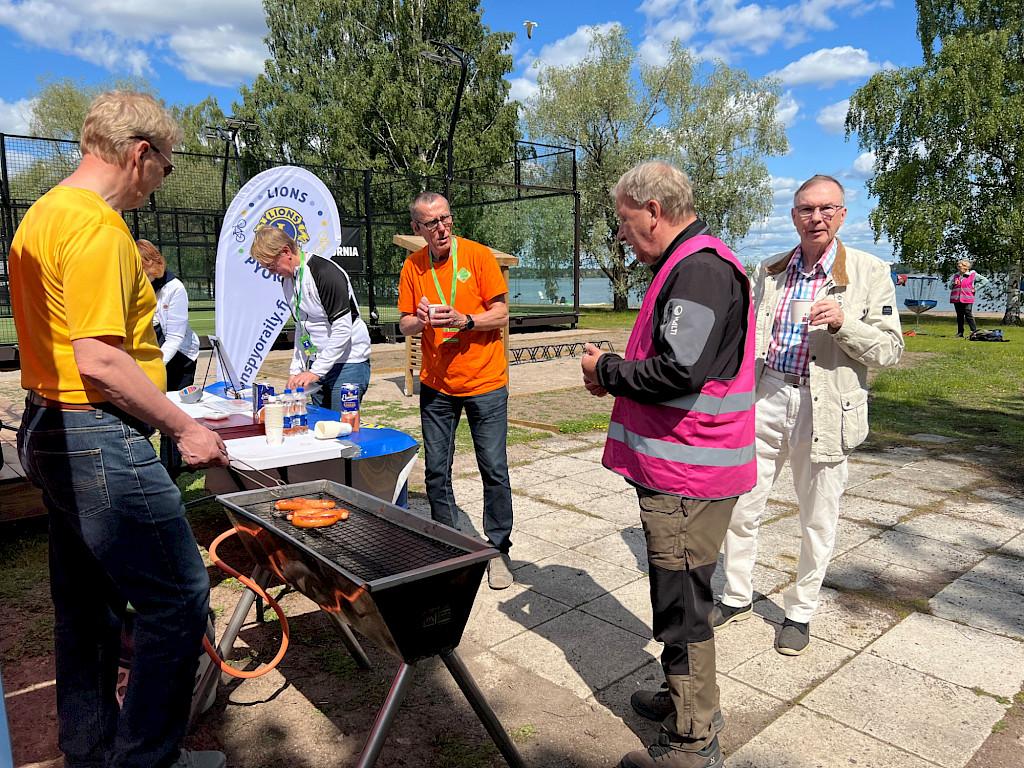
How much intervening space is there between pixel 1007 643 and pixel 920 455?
400 cm

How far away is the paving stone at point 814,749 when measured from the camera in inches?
99.8

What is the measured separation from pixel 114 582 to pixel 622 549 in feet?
9.96

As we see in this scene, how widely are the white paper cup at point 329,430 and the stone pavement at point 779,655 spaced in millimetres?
1107

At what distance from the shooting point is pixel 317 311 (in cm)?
423

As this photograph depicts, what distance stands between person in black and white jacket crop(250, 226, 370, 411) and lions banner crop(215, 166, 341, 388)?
1344 millimetres

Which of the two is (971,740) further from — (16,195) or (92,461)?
(16,195)

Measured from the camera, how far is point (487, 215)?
88.1 ft

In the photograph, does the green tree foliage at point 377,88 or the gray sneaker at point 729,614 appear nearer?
the gray sneaker at point 729,614

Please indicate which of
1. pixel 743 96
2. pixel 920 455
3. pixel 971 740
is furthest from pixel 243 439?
pixel 743 96

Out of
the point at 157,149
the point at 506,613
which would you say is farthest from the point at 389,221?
the point at 157,149

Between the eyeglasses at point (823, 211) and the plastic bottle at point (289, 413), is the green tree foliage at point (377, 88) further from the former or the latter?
the eyeglasses at point (823, 211)

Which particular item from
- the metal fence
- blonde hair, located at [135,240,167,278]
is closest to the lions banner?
blonde hair, located at [135,240,167,278]

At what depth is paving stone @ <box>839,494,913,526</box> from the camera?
16.8ft

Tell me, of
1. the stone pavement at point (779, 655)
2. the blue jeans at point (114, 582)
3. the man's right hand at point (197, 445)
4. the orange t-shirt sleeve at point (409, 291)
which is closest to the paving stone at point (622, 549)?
the stone pavement at point (779, 655)
